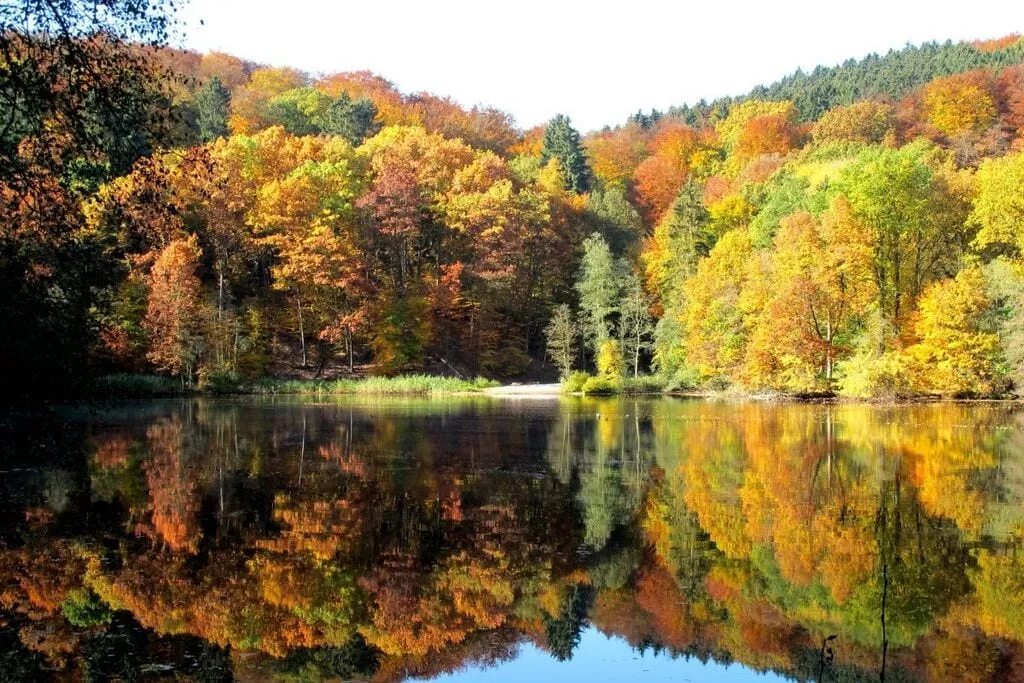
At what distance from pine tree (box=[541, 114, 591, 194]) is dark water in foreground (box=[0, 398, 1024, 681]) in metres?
Answer: 63.8

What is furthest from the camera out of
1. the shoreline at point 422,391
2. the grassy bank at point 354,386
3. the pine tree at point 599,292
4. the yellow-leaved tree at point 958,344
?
the pine tree at point 599,292

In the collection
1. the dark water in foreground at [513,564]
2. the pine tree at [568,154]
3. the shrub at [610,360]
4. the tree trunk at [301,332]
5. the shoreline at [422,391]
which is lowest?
the dark water in foreground at [513,564]

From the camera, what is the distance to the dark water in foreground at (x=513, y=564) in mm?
8289

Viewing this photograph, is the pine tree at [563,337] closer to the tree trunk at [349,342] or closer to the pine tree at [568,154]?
the tree trunk at [349,342]

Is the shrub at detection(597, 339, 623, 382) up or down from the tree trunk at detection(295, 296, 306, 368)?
down

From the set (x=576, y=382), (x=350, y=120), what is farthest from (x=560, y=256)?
(x=350, y=120)

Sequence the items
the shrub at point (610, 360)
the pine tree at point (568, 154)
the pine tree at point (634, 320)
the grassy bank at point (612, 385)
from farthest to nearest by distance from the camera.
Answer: the pine tree at point (568, 154), the pine tree at point (634, 320), the shrub at point (610, 360), the grassy bank at point (612, 385)

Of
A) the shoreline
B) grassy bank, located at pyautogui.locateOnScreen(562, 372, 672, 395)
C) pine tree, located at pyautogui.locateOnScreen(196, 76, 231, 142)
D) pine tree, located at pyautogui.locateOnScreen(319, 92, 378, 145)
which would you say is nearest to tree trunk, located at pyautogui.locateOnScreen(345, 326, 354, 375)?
the shoreline

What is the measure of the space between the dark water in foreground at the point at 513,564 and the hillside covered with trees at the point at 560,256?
4.13m

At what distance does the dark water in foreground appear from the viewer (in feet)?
27.2

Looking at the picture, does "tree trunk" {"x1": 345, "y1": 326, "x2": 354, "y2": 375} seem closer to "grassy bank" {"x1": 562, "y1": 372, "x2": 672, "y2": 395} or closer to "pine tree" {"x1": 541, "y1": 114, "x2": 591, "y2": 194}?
"grassy bank" {"x1": 562, "y1": 372, "x2": 672, "y2": 395}

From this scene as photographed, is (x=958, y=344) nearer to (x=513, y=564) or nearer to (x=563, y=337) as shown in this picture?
(x=563, y=337)

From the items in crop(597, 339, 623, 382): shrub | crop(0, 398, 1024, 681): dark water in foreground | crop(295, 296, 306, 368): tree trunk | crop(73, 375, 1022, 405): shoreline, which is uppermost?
crop(295, 296, 306, 368): tree trunk

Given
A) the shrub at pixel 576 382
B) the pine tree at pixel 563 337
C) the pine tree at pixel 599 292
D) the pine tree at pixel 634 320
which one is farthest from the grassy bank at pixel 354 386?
the pine tree at pixel 634 320
